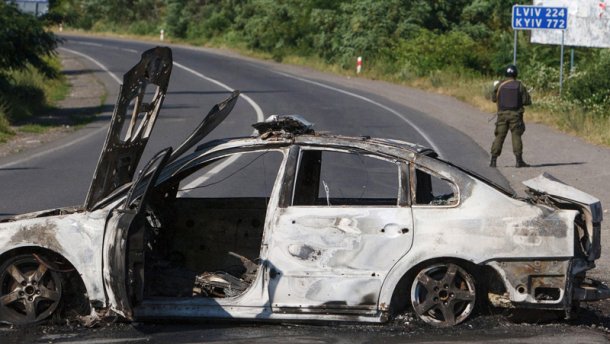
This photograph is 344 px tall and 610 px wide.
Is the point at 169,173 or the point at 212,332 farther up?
the point at 169,173

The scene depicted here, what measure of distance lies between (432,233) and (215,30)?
66.1 meters

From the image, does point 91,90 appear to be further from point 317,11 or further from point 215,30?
point 215,30

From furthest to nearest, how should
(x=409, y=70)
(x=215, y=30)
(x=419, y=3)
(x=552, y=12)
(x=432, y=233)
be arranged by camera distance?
(x=215, y=30), (x=419, y=3), (x=409, y=70), (x=552, y=12), (x=432, y=233)

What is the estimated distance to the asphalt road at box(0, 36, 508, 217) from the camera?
55.1 feet

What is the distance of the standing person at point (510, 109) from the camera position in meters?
19.7

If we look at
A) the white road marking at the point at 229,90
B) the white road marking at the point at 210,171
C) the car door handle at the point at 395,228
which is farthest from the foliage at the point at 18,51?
the car door handle at the point at 395,228

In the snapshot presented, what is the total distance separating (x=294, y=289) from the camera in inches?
297

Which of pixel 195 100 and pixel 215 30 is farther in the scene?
pixel 215 30

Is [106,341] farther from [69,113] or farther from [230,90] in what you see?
[230,90]

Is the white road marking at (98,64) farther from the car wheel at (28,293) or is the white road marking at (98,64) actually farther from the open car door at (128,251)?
the open car door at (128,251)

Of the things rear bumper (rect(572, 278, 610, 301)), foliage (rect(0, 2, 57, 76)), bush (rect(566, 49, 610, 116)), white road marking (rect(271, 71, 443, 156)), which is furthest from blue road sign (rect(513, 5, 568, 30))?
rear bumper (rect(572, 278, 610, 301))

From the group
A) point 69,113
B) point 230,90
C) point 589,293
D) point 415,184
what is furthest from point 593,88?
point 415,184

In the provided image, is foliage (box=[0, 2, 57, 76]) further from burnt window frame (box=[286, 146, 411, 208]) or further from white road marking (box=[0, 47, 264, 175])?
burnt window frame (box=[286, 146, 411, 208])

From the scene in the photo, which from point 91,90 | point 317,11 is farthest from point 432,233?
point 317,11
